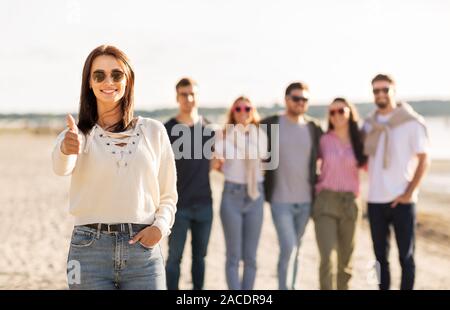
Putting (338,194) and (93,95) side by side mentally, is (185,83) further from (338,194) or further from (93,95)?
(93,95)

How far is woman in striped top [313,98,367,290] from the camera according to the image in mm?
5133

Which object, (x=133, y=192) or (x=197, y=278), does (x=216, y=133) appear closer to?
(x=197, y=278)

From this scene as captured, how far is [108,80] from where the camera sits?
264cm

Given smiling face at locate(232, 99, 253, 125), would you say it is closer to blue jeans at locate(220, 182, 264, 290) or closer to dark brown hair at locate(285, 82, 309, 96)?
dark brown hair at locate(285, 82, 309, 96)

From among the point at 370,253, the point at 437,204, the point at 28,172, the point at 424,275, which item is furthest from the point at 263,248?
the point at 28,172

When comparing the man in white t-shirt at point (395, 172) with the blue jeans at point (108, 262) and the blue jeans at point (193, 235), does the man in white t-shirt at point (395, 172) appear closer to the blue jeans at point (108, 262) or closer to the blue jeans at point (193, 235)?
the blue jeans at point (193, 235)

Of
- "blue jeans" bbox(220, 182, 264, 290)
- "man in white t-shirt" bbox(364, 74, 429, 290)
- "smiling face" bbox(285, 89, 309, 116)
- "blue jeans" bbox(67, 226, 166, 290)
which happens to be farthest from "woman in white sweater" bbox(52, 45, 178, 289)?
"man in white t-shirt" bbox(364, 74, 429, 290)

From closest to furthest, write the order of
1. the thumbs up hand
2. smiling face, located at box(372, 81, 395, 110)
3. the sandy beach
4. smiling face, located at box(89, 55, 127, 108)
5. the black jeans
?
the thumbs up hand < smiling face, located at box(89, 55, 127, 108) < the black jeans < smiling face, located at box(372, 81, 395, 110) < the sandy beach

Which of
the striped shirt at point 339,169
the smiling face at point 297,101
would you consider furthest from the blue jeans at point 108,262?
the smiling face at point 297,101

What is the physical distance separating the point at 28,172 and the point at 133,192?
62.0 feet

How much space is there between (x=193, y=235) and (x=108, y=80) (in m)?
2.80

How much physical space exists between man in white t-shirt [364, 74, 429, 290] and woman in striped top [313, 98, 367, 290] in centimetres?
16

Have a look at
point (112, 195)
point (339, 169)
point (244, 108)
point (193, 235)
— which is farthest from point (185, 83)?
point (112, 195)
